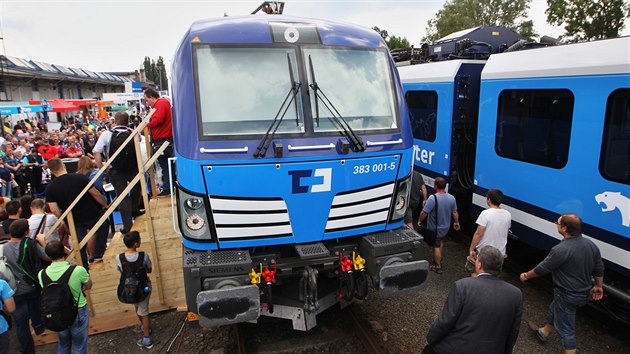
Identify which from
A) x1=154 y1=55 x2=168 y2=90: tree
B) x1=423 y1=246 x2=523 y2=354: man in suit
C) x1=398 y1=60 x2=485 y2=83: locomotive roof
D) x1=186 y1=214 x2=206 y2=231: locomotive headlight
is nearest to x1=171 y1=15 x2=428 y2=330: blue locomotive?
x1=186 y1=214 x2=206 y2=231: locomotive headlight

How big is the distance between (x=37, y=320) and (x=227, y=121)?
129 inches

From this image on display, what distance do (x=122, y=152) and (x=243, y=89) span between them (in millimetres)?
3261

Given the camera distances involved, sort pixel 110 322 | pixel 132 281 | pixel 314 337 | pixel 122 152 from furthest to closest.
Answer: pixel 122 152 → pixel 110 322 → pixel 314 337 → pixel 132 281

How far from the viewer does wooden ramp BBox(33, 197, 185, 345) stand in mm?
5301

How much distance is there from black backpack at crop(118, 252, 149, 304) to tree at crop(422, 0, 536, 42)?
1658 inches

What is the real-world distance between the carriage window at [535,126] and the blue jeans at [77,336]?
229 inches

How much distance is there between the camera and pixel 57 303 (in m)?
3.79

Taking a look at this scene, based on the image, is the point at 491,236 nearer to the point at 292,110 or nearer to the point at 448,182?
the point at 448,182

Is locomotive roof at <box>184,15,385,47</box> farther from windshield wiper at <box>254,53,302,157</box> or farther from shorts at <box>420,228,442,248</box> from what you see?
shorts at <box>420,228,442,248</box>

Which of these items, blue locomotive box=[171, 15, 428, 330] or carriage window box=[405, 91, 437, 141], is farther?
carriage window box=[405, 91, 437, 141]

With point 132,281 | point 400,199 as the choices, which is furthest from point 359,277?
point 132,281

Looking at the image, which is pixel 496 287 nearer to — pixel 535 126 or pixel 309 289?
pixel 309 289

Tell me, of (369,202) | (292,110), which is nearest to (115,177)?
(292,110)

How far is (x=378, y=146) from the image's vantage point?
4008 millimetres
